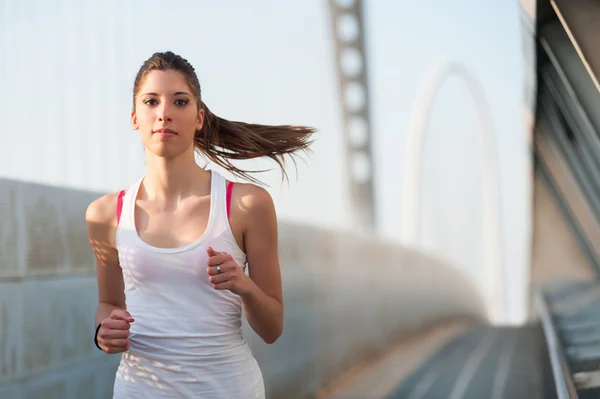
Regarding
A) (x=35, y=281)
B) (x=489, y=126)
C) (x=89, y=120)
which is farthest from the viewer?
(x=489, y=126)

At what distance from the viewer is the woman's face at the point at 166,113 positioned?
2.21 meters

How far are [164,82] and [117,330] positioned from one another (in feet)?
1.97

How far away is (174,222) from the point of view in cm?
219

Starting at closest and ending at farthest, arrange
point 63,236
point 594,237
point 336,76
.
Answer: point 63,236 → point 594,237 → point 336,76

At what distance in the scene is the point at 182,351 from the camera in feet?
7.00

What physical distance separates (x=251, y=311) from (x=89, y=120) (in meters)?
2.32

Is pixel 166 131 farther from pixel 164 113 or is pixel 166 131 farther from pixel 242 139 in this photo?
pixel 242 139

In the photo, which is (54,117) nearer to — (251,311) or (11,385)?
(11,385)

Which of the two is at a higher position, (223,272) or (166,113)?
(166,113)

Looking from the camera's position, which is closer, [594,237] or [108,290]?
[108,290]

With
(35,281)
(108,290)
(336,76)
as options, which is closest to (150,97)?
(108,290)

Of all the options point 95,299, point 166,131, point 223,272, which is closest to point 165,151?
point 166,131

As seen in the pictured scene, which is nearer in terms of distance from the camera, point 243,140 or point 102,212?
point 102,212

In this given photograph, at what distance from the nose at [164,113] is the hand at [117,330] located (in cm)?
46
